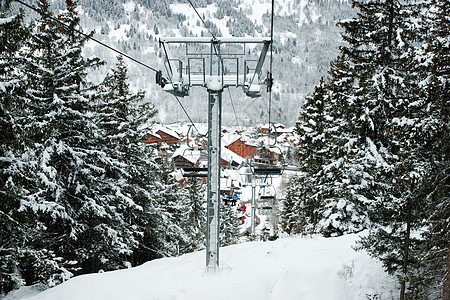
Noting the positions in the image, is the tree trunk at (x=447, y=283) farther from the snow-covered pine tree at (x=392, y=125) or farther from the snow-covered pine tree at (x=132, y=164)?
the snow-covered pine tree at (x=132, y=164)

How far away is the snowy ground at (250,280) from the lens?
23.7 ft

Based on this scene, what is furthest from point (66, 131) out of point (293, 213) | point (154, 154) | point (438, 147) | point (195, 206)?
point (195, 206)

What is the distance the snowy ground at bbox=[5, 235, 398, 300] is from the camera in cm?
722

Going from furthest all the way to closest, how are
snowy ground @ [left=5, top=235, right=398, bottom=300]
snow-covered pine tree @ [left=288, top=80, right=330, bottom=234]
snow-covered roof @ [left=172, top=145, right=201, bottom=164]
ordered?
1. snow-covered pine tree @ [left=288, top=80, right=330, bottom=234]
2. snow-covered roof @ [left=172, top=145, right=201, bottom=164]
3. snowy ground @ [left=5, top=235, right=398, bottom=300]

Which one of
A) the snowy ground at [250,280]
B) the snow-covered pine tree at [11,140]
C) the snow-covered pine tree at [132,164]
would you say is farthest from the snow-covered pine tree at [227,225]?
the snow-covered pine tree at [11,140]

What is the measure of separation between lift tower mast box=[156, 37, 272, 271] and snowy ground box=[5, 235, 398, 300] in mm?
819

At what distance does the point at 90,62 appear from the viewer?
12.5m

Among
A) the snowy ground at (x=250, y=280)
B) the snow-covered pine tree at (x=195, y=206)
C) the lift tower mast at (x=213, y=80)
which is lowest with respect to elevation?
the snow-covered pine tree at (x=195, y=206)

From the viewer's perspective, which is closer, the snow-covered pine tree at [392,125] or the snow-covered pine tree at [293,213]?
the snow-covered pine tree at [392,125]

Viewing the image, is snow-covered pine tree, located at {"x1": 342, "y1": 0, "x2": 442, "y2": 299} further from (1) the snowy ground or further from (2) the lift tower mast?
(2) the lift tower mast

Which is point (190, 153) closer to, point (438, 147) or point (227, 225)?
point (438, 147)

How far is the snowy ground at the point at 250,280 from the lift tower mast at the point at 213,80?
819 mm

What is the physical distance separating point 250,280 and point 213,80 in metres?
5.18

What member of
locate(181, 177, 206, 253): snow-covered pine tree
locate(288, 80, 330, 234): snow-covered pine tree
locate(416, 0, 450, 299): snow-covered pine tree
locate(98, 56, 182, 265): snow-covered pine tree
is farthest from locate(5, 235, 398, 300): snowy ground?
locate(181, 177, 206, 253): snow-covered pine tree
